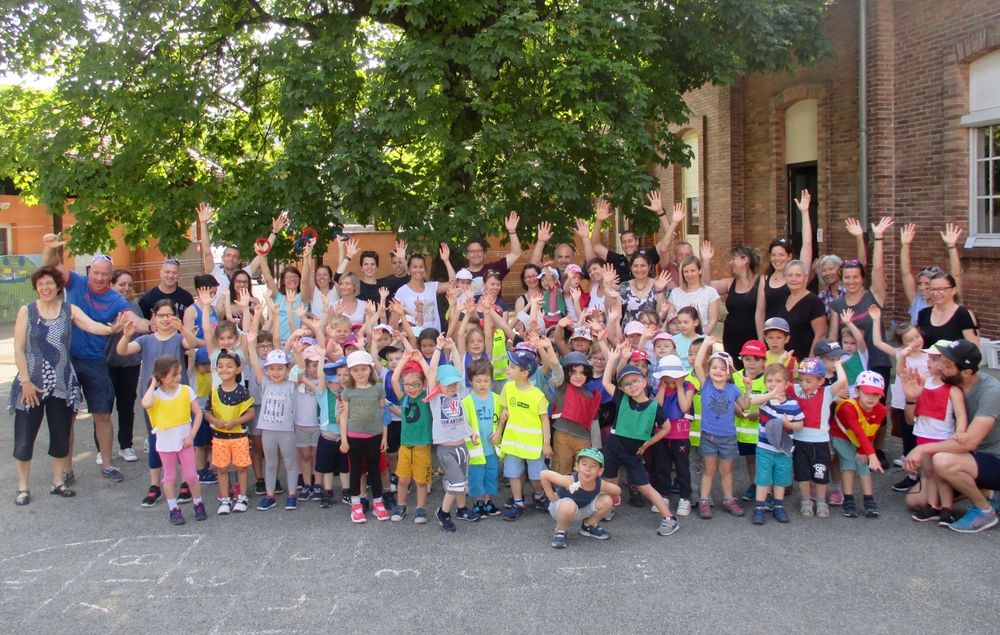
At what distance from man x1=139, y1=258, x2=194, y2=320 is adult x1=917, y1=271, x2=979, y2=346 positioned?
6.62 metres

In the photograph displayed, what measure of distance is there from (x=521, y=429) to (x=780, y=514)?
194 centimetres

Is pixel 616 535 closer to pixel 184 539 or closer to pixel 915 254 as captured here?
pixel 184 539

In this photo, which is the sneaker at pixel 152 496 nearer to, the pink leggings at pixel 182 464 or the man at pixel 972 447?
the pink leggings at pixel 182 464

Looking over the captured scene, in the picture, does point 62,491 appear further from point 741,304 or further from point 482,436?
point 741,304

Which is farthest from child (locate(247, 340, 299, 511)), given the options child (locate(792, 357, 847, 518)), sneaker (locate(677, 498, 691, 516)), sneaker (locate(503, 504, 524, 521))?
child (locate(792, 357, 847, 518))

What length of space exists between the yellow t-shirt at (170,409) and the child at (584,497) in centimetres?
281

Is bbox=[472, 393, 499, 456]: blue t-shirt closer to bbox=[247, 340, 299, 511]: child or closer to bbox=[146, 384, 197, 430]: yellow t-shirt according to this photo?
bbox=[247, 340, 299, 511]: child

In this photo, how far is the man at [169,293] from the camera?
26.4 feet

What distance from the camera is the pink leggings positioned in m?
6.35

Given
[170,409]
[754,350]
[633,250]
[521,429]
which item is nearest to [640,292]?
[633,250]

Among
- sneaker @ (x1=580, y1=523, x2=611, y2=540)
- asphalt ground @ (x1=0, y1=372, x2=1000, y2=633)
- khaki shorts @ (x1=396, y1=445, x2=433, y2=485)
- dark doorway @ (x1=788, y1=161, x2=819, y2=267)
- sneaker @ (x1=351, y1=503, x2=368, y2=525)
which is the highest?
dark doorway @ (x1=788, y1=161, x2=819, y2=267)

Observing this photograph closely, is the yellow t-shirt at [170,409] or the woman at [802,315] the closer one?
the yellow t-shirt at [170,409]

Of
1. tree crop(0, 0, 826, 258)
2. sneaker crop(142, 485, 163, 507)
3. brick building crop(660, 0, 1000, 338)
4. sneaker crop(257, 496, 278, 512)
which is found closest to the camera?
sneaker crop(257, 496, 278, 512)

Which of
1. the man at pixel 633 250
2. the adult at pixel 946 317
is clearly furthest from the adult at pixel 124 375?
the adult at pixel 946 317
